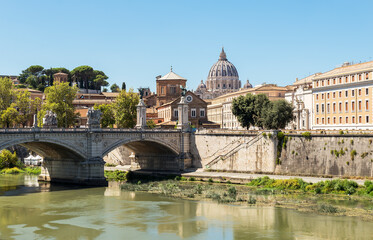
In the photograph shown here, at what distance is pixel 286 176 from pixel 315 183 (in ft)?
15.8

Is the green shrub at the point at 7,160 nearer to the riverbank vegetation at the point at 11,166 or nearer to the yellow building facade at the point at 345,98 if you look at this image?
the riverbank vegetation at the point at 11,166

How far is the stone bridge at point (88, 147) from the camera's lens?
41031 mm

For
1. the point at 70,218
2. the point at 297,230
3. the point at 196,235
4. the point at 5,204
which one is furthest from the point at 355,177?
the point at 5,204

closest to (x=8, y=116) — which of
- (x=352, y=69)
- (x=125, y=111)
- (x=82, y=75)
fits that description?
(x=125, y=111)

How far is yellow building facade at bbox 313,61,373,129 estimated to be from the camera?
51.7 meters

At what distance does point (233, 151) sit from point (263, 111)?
11858 mm

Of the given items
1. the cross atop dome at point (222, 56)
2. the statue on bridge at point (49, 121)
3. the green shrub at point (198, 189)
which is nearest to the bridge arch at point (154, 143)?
the statue on bridge at point (49, 121)

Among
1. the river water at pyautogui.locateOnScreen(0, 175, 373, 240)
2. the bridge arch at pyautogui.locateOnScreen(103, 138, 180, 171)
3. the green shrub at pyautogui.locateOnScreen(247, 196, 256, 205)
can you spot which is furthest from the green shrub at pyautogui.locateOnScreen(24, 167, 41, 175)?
the green shrub at pyautogui.locateOnScreen(247, 196, 256, 205)

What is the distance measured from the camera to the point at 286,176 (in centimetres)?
4350

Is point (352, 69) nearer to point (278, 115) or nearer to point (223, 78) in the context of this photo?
point (278, 115)

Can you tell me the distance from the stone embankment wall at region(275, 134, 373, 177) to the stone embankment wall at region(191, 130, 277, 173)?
1369mm

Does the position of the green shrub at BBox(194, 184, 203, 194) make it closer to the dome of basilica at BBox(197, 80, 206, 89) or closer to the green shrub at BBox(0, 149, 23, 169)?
the green shrub at BBox(0, 149, 23, 169)

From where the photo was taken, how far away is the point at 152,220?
98.5 feet

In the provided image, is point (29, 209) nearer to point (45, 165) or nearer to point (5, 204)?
point (5, 204)
